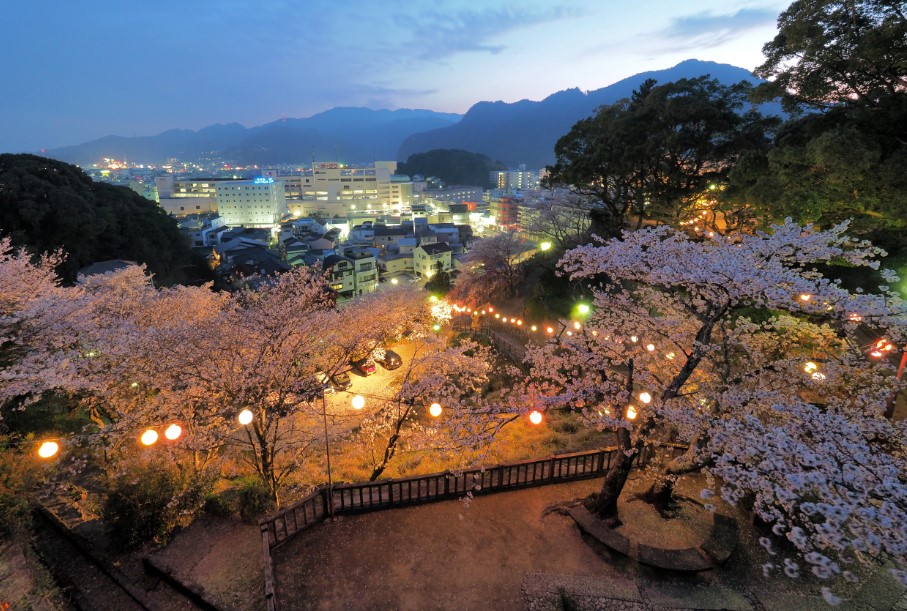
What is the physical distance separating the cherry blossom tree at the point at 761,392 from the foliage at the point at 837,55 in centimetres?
653

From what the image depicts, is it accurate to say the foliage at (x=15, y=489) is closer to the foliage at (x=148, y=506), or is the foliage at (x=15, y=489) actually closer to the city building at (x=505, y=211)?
the foliage at (x=148, y=506)

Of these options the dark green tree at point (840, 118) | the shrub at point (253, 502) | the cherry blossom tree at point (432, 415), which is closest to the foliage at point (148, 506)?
the shrub at point (253, 502)

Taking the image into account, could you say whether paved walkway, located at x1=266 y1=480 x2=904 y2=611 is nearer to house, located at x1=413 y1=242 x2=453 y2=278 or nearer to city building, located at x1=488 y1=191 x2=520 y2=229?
house, located at x1=413 y1=242 x2=453 y2=278

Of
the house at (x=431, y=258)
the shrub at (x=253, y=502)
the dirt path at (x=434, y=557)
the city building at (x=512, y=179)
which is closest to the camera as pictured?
the dirt path at (x=434, y=557)

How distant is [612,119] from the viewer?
65.6 ft

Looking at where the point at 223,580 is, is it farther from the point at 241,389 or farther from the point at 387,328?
the point at 387,328

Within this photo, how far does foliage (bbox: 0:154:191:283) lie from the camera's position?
89.0 ft

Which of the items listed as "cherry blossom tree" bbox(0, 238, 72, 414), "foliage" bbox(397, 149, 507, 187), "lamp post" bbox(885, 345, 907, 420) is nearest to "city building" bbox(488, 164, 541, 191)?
"foliage" bbox(397, 149, 507, 187)

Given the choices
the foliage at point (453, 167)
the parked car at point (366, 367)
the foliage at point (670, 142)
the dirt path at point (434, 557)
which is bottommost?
the parked car at point (366, 367)

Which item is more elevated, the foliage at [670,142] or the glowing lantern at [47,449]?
the foliage at [670,142]

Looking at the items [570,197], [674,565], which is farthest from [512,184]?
[674,565]

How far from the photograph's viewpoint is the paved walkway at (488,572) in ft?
21.4

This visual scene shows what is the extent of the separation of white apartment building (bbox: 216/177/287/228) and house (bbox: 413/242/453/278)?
52542 mm

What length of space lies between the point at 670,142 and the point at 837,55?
562 centimetres
